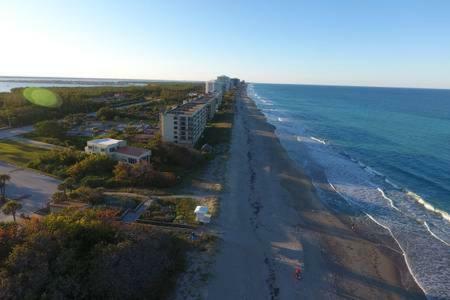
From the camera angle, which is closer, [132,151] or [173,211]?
[173,211]

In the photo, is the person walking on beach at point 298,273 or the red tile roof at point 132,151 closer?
the person walking on beach at point 298,273

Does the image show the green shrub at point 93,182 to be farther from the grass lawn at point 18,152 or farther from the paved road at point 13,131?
the paved road at point 13,131

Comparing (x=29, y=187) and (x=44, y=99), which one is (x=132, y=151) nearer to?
(x=29, y=187)

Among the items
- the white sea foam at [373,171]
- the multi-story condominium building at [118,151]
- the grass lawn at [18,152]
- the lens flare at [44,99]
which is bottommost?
the white sea foam at [373,171]

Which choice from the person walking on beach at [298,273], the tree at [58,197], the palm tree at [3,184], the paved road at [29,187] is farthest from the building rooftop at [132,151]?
the person walking on beach at [298,273]

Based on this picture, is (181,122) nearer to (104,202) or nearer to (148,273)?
(104,202)

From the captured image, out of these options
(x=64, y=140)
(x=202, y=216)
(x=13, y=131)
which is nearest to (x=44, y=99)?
(x=13, y=131)
